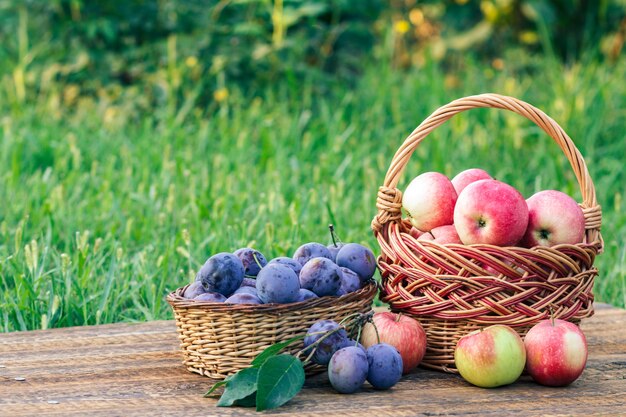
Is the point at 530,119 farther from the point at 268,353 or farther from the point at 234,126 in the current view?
the point at 234,126

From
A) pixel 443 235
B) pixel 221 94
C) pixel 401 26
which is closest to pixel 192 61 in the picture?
pixel 221 94

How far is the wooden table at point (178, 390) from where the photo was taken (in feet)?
5.58

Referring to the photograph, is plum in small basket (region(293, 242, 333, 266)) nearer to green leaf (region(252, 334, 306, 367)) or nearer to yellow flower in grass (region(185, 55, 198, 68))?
green leaf (region(252, 334, 306, 367))

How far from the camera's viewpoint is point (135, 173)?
160 inches

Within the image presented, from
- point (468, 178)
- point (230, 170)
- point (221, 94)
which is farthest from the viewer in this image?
point (221, 94)

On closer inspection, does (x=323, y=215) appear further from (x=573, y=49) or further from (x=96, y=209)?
(x=573, y=49)

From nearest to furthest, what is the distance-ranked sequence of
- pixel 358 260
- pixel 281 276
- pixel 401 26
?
pixel 281 276 < pixel 358 260 < pixel 401 26

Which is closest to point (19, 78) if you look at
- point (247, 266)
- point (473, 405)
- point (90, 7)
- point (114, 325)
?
point (90, 7)

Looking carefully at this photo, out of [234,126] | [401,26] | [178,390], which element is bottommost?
[178,390]

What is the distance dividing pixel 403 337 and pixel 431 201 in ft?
1.06

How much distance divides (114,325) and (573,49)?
4814mm

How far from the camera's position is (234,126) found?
15.0 ft

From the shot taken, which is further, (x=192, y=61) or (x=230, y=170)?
(x=192, y=61)

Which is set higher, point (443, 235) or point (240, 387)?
point (443, 235)
